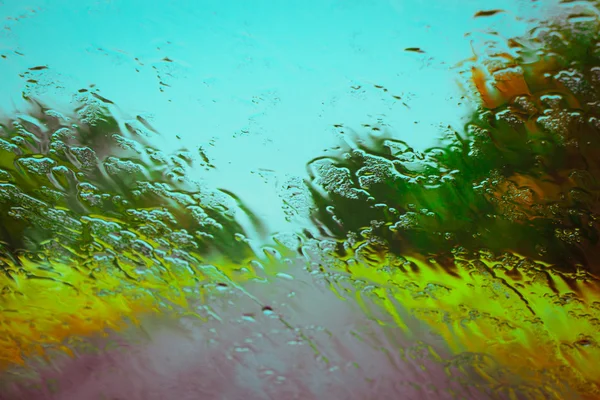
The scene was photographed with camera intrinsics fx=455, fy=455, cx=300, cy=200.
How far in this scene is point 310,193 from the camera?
73 centimetres

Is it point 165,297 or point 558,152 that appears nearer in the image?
point 558,152

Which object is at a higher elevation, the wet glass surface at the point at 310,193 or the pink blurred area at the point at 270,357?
the wet glass surface at the point at 310,193

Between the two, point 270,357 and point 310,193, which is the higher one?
point 310,193

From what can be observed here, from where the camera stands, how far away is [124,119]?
2.42ft

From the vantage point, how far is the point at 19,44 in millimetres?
745

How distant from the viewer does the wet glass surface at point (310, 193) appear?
0.68 metres

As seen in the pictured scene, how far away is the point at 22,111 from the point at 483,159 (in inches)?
29.3

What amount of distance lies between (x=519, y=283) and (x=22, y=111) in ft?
2.78

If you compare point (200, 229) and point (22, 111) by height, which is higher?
point (22, 111)

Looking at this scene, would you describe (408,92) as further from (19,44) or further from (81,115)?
(19,44)

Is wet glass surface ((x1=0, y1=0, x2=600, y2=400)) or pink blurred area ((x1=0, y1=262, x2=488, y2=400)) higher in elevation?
wet glass surface ((x1=0, y1=0, x2=600, y2=400))

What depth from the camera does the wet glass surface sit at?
26.7 inches

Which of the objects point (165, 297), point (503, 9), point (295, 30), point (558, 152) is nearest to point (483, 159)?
point (558, 152)

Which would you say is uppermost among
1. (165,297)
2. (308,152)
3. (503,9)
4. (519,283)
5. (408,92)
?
(503,9)
